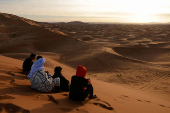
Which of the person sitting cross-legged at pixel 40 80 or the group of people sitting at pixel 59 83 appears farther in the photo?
the person sitting cross-legged at pixel 40 80

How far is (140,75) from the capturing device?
9.34 m

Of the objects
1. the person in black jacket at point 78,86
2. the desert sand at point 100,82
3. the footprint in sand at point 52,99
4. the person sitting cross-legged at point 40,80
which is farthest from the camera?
the person sitting cross-legged at point 40,80

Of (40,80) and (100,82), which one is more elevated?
(40,80)

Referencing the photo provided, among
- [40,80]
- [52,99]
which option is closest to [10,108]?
[52,99]

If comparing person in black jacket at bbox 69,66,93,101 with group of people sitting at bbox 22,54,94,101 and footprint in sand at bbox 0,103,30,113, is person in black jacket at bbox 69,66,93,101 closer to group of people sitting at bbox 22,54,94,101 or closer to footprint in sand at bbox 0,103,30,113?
group of people sitting at bbox 22,54,94,101

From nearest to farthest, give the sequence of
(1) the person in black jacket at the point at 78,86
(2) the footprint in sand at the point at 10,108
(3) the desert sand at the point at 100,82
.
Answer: (2) the footprint in sand at the point at 10,108, (3) the desert sand at the point at 100,82, (1) the person in black jacket at the point at 78,86

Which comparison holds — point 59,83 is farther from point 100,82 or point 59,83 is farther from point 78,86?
point 100,82

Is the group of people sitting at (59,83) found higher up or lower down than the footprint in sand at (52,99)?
higher up

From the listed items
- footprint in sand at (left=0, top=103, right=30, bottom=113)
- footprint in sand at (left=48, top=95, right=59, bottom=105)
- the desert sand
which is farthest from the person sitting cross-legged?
footprint in sand at (left=0, top=103, right=30, bottom=113)

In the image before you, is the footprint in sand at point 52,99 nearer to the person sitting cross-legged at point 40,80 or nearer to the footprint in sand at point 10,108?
the person sitting cross-legged at point 40,80

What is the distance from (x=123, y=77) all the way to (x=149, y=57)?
7.81m

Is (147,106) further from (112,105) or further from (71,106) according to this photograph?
(71,106)

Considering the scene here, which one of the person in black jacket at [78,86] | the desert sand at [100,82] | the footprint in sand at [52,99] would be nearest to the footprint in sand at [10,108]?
the desert sand at [100,82]

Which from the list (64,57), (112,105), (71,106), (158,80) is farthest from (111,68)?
(71,106)
